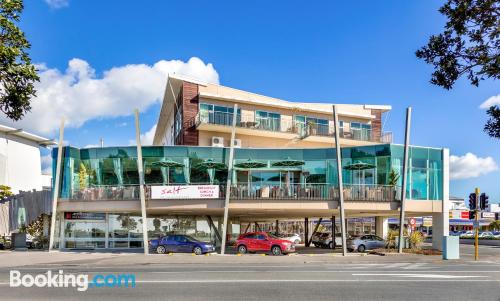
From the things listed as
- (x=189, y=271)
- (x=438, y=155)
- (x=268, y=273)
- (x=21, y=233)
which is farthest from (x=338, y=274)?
(x=21, y=233)

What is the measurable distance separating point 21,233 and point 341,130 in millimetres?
27336

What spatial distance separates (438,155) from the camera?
114 ft

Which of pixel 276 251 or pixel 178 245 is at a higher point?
→ pixel 178 245

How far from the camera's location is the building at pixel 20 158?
62.2 meters

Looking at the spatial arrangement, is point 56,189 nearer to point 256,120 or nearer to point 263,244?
point 263,244

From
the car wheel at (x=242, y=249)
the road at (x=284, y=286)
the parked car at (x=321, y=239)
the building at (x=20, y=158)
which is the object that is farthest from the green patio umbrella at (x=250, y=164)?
the building at (x=20, y=158)

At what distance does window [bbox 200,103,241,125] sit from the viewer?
39.3m

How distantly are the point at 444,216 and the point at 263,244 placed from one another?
1285 centimetres

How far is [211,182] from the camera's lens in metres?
34.1

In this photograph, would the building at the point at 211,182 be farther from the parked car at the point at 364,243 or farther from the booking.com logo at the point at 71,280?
the booking.com logo at the point at 71,280

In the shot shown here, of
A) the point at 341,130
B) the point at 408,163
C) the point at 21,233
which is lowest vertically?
the point at 21,233

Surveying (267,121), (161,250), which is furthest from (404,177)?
(161,250)

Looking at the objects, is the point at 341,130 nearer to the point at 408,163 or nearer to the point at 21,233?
the point at 408,163

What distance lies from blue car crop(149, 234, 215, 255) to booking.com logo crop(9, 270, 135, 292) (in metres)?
12.4
